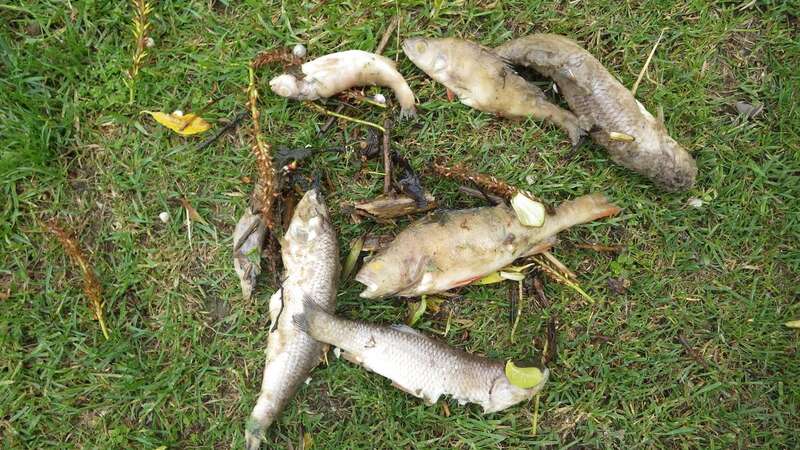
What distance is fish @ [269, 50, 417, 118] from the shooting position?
3.66 meters

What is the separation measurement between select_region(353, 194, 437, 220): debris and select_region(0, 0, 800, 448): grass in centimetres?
22

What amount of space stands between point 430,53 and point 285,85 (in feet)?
3.35

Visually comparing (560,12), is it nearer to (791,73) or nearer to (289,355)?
(791,73)

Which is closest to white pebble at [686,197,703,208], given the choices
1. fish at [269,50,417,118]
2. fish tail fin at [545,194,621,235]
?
fish tail fin at [545,194,621,235]

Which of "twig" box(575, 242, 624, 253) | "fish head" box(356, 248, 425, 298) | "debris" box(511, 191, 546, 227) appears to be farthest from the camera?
"twig" box(575, 242, 624, 253)

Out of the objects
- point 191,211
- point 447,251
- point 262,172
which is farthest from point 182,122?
point 447,251

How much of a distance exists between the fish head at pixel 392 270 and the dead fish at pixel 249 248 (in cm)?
78

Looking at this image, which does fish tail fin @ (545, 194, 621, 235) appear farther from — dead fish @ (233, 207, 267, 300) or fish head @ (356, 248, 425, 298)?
dead fish @ (233, 207, 267, 300)

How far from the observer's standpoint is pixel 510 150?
3.96 metres

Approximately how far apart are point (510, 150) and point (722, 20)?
190cm

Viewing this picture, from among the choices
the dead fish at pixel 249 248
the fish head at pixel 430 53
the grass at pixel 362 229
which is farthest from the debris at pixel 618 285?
the dead fish at pixel 249 248

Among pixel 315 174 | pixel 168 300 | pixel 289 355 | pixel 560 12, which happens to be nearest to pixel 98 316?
pixel 168 300

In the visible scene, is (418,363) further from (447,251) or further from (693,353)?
(693,353)

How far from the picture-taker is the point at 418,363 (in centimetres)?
354
